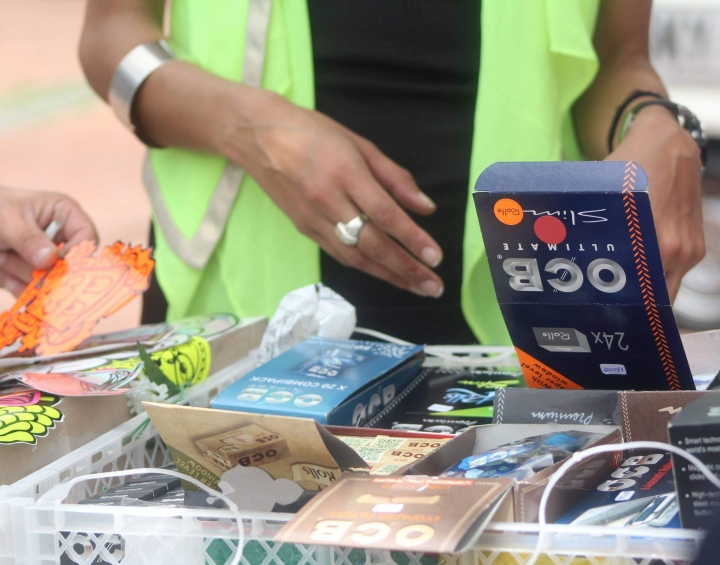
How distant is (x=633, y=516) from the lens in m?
0.46

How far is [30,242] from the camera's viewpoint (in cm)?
76

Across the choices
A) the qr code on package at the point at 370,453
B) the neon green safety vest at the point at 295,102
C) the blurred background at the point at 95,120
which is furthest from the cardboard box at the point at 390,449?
the blurred background at the point at 95,120

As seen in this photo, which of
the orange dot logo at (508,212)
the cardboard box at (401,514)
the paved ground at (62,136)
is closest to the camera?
the cardboard box at (401,514)

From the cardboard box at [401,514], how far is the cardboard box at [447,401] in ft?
0.56

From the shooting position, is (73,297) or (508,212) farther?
(73,297)

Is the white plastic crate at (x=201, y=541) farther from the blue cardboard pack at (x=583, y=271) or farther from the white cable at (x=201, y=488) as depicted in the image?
the blue cardboard pack at (x=583, y=271)

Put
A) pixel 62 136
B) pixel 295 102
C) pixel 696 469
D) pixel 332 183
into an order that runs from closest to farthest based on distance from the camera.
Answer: pixel 696 469 < pixel 332 183 < pixel 295 102 < pixel 62 136

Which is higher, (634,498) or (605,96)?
(605,96)

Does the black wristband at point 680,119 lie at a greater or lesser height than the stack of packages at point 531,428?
greater

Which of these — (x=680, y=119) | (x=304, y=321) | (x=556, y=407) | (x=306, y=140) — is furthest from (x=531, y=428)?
(x=680, y=119)

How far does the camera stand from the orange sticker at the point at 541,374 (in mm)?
601

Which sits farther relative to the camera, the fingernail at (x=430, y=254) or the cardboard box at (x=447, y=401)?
the fingernail at (x=430, y=254)

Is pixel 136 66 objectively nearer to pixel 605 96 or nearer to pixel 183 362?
pixel 183 362

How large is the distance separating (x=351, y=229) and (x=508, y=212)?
1.18 feet
